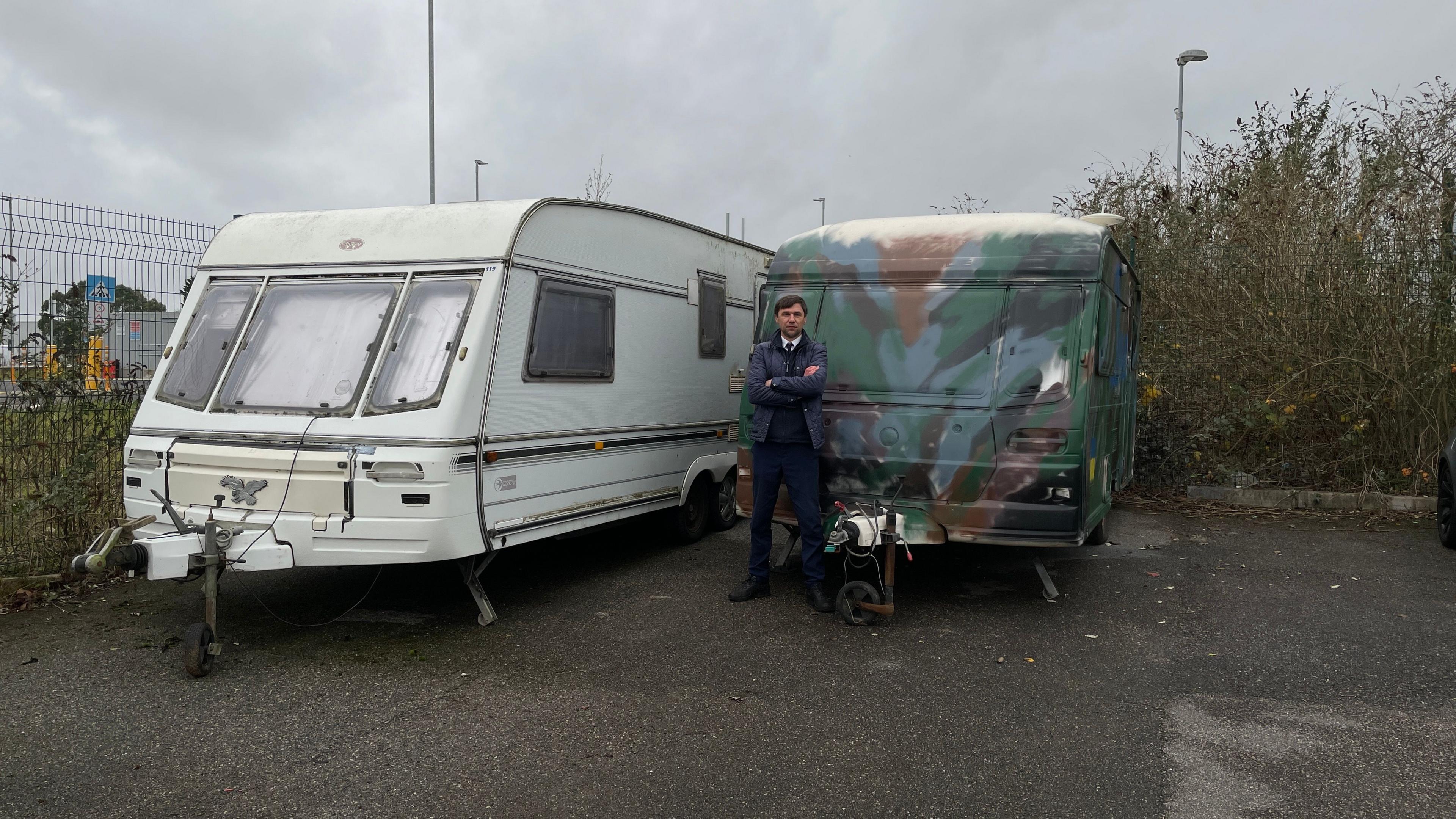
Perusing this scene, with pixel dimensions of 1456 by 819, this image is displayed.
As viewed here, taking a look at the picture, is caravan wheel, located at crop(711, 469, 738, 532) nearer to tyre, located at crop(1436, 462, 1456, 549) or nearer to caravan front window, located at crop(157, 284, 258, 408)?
caravan front window, located at crop(157, 284, 258, 408)

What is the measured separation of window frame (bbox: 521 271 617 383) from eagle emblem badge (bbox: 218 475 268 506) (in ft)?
4.93

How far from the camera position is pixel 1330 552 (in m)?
7.83

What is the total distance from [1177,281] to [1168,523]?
307 centimetres

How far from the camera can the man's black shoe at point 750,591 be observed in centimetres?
632

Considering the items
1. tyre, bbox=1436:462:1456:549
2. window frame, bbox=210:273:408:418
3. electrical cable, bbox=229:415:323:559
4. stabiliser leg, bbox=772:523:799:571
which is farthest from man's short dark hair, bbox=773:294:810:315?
tyre, bbox=1436:462:1456:549

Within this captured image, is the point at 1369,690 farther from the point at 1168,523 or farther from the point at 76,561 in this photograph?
the point at 76,561

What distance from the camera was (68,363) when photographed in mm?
6637

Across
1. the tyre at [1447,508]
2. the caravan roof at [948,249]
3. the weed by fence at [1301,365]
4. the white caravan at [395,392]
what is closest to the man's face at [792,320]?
the caravan roof at [948,249]

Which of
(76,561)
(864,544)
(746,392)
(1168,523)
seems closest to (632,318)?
(746,392)

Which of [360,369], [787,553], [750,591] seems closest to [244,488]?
[360,369]

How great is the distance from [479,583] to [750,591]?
1.66m

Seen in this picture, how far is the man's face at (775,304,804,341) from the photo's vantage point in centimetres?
605

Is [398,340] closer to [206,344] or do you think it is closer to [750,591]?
[206,344]

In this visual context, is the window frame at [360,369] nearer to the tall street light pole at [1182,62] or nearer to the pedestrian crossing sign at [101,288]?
the pedestrian crossing sign at [101,288]
